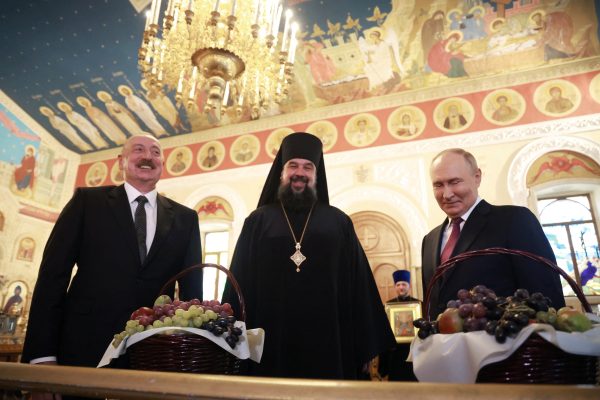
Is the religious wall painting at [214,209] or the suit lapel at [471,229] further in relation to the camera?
the religious wall painting at [214,209]

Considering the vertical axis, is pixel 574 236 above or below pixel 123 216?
above

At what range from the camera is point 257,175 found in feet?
33.4

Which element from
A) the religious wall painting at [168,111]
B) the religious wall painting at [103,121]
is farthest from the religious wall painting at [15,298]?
the religious wall painting at [168,111]

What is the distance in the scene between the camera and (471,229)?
251cm

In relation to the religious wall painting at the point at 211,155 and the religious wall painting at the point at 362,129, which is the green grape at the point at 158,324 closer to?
the religious wall painting at the point at 362,129

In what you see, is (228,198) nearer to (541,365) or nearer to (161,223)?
(161,223)

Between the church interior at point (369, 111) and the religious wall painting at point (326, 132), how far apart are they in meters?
0.03

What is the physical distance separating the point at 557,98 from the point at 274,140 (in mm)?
5819

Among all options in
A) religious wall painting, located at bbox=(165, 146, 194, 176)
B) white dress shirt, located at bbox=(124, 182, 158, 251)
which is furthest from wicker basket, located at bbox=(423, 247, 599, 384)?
religious wall painting, located at bbox=(165, 146, 194, 176)

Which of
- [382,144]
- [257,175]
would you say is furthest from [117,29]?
[382,144]

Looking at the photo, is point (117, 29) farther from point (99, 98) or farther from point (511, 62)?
point (511, 62)

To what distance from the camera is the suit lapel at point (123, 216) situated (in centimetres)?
246

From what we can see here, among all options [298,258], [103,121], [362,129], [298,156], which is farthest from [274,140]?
[298,258]

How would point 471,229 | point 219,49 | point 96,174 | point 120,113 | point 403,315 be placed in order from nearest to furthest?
point 471,229 → point 219,49 → point 403,315 → point 120,113 → point 96,174
